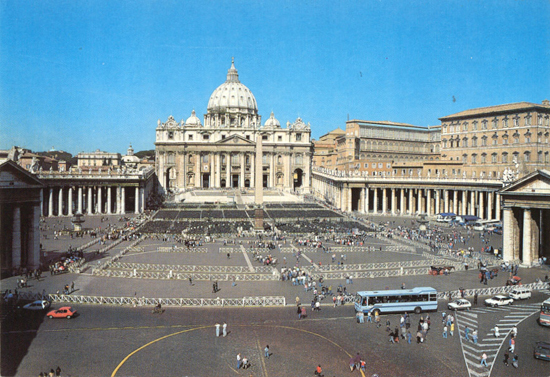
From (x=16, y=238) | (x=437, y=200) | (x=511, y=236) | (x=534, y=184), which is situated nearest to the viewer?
(x=16, y=238)

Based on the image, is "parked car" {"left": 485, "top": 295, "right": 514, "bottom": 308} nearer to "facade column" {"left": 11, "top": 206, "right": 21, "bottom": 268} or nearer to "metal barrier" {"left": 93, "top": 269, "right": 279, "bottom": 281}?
"metal barrier" {"left": 93, "top": 269, "right": 279, "bottom": 281}

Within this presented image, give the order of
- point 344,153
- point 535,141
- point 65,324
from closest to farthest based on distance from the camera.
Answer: point 65,324
point 535,141
point 344,153

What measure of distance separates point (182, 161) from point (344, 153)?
40.8m

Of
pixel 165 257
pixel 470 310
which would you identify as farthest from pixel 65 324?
pixel 470 310

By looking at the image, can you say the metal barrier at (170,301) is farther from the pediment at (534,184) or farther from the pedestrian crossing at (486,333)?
the pediment at (534,184)

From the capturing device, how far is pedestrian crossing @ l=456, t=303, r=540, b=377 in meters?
18.0

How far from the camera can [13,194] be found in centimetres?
3045

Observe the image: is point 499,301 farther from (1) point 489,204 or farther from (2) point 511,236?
(1) point 489,204

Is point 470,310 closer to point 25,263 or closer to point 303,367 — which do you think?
point 303,367

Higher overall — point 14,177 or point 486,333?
point 14,177

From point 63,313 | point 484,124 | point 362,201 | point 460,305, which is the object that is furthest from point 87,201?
point 484,124

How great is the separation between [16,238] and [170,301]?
13.1 meters

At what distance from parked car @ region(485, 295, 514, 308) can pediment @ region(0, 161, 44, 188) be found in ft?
96.4

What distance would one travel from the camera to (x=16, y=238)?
31062mm
